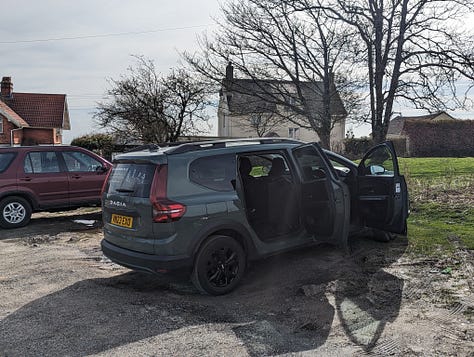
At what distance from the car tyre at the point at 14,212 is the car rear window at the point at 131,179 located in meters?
4.73

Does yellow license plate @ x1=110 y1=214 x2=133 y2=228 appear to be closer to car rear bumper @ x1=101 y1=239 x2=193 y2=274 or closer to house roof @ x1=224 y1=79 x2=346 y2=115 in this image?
car rear bumper @ x1=101 y1=239 x2=193 y2=274

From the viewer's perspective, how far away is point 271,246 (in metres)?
5.46

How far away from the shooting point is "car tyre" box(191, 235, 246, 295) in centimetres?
488

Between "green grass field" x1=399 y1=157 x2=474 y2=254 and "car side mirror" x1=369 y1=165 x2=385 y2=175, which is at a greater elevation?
"car side mirror" x1=369 y1=165 x2=385 y2=175

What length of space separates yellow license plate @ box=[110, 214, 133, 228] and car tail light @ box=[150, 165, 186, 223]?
1.47 feet

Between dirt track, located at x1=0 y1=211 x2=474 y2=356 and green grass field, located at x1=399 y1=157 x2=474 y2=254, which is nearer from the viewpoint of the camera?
dirt track, located at x1=0 y1=211 x2=474 y2=356

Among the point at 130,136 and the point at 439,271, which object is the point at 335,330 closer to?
the point at 439,271

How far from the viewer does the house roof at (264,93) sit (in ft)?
49.8

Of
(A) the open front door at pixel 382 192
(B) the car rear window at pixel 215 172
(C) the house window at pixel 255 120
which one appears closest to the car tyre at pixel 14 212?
(B) the car rear window at pixel 215 172

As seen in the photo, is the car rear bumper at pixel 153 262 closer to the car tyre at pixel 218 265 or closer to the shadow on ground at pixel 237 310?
the car tyre at pixel 218 265

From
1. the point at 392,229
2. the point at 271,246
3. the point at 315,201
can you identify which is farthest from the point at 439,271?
the point at 271,246

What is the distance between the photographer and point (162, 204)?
15.2ft

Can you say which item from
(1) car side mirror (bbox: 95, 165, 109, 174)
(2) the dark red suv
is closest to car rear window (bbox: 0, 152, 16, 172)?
(2) the dark red suv

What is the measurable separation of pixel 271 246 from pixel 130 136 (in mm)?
19480
